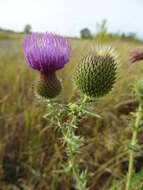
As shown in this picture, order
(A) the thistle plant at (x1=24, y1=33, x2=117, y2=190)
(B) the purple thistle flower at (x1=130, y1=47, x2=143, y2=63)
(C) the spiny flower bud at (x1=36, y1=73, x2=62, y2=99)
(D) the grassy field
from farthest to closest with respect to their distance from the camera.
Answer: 1. (D) the grassy field
2. (B) the purple thistle flower at (x1=130, y1=47, x2=143, y2=63)
3. (C) the spiny flower bud at (x1=36, y1=73, x2=62, y2=99)
4. (A) the thistle plant at (x1=24, y1=33, x2=117, y2=190)

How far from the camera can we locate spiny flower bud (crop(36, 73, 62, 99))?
142 centimetres

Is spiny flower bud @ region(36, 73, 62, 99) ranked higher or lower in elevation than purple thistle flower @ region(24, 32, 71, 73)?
lower

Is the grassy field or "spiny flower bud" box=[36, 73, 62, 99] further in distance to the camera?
the grassy field

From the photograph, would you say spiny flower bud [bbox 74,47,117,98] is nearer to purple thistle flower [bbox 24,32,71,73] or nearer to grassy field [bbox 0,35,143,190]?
purple thistle flower [bbox 24,32,71,73]

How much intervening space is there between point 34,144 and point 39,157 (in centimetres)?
13

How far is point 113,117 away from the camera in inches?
124

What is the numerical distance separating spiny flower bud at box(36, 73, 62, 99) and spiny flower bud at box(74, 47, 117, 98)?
11 centimetres

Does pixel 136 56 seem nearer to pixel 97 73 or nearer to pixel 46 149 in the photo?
pixel 97 73

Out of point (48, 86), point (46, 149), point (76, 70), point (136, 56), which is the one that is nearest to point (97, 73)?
point (76, 70)

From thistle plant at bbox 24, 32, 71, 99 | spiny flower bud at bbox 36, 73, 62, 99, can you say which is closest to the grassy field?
spiny flower bud at bbox 36, 73, 62, 99

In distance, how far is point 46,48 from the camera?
1.35m

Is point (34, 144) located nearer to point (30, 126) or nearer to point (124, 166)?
point (30, 126)

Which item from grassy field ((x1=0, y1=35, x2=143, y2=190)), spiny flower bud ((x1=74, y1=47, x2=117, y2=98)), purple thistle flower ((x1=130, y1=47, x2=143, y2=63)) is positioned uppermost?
purple thistle flower ((x1=130, y1=47, x2=143, y2=63))

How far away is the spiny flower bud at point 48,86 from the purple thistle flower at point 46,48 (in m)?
0.13
